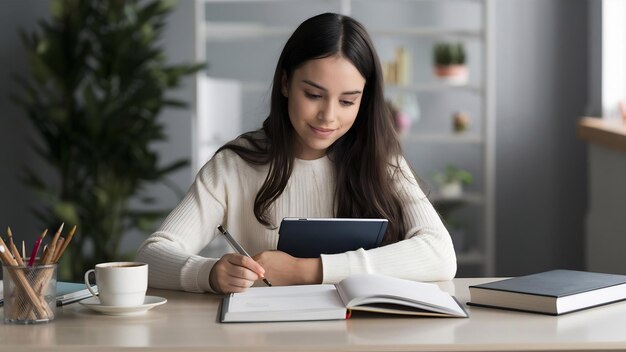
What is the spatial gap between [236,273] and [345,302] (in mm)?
234

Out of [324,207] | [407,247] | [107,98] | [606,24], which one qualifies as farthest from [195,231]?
[606,24]

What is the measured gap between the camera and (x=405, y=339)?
1312 mm

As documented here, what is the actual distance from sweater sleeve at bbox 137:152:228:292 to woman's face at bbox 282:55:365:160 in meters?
0.24

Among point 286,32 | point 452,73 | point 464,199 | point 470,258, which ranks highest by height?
point 286,32

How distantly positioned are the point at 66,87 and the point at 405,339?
334 centimetres

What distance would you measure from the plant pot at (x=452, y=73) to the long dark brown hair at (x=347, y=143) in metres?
2.53

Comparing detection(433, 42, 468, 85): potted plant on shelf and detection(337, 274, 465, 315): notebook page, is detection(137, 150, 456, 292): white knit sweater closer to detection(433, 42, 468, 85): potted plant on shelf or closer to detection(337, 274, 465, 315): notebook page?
detection(337, 274, 465, 315): notebook page

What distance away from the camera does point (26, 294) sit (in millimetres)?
1436

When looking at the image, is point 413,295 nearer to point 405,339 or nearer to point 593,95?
point 405,339

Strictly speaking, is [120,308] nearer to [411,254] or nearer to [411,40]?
[411,254]

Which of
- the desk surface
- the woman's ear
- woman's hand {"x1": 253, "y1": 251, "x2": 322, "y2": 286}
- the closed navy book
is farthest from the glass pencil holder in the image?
the woman's ear

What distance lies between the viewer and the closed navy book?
1.49 m

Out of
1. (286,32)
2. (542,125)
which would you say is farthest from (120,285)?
(542,125)

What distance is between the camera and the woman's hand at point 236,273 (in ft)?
5.31
